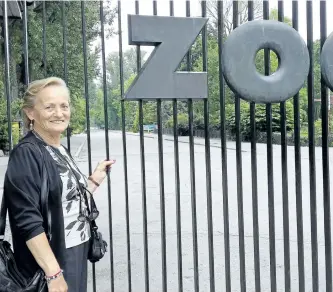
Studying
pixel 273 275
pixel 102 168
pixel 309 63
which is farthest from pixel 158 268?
pixel 309 63

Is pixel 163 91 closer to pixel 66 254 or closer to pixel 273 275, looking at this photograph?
pixel 66 254

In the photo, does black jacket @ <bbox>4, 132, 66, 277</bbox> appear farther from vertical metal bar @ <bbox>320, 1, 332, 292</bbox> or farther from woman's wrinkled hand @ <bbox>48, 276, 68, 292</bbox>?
vertical metal bar @ <bbox>320, 1, 332, 292</bbox>

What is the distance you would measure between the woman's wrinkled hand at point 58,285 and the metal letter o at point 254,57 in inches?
61.8

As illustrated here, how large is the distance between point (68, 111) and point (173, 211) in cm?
543

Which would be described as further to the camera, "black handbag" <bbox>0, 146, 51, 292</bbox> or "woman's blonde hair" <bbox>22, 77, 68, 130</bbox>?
"woman's blonde hair" <bbox>22, 77, 68, 130</bbox>

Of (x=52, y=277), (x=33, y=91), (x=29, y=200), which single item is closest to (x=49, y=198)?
(x=29, y=200)

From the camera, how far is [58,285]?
2.01m

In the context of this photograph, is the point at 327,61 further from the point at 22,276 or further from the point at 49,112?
the point at 22,276

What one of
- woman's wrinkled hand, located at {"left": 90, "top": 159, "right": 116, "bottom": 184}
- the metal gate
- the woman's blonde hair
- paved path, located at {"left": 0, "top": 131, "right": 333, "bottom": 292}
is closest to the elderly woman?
the woman's blonde hair

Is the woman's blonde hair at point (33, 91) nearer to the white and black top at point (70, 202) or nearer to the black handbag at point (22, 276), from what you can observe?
the white and black top at point (70, 202)

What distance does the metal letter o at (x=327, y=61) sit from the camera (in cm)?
304

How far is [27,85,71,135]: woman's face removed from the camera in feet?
7.13

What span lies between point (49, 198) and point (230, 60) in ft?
4.85

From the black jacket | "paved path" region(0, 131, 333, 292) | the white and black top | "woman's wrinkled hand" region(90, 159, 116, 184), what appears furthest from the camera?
"paved path" region(0, 131, 333, 292)
